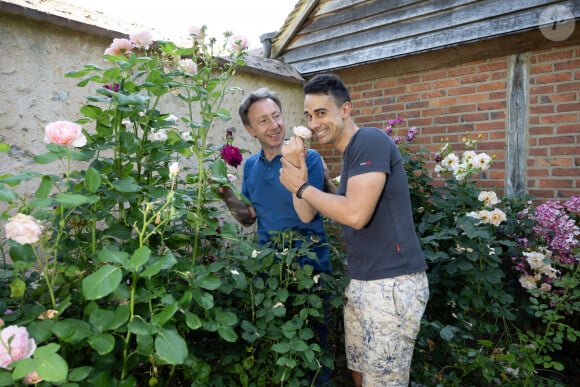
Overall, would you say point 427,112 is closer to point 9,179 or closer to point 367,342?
point 367,342

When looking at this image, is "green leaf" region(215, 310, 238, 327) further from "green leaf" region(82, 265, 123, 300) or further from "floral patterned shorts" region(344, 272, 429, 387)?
"floral patterned shorts" region(344, 272, 429, 387)

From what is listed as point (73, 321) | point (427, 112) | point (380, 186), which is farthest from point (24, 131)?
point (427, 112)

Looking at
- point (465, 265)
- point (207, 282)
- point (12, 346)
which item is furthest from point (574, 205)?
point (12, 346)

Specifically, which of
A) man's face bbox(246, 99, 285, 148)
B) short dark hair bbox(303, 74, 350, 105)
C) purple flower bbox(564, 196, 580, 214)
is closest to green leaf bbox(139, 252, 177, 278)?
short dark hair bbox(303, 74, 350, 105)

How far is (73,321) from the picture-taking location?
1.04m

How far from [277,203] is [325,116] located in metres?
0.62

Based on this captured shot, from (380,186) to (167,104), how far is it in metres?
2.46

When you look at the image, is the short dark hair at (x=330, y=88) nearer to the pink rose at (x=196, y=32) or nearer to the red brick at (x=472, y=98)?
the pink rose at (x=196, y=32)

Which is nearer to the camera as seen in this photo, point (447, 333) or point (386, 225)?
point (386, 225)

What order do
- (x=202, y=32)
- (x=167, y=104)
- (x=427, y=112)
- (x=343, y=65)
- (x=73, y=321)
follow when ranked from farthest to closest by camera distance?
(x=343, y=65)
(x=427, y=112)
(x=167, y=104)
(x=202, y=32)
(x=73, y=321)

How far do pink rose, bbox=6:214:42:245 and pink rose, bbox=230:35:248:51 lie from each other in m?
0.95

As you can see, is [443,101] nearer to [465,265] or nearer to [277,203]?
[465,265]

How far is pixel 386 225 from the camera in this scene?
60.2 inches

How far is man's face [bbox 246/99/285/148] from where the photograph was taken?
7.15ft
